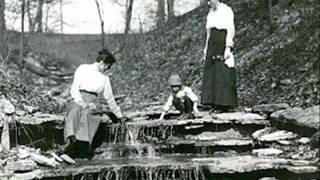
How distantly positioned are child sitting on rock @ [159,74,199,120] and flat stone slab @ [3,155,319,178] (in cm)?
163

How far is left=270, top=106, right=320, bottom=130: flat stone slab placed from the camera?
768 cm

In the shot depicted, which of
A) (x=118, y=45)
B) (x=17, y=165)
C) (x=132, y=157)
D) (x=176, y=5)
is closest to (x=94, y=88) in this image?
(x=132, y=157)

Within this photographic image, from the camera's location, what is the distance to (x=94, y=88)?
8.86 meters

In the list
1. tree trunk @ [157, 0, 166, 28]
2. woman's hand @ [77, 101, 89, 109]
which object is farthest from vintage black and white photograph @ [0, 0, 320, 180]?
tree trunk @ [157, 0, 166, 28]

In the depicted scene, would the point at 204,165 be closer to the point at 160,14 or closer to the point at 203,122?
the point at 203,122

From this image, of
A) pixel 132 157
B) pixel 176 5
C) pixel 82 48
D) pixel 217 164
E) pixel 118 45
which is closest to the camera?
pixel 217 164

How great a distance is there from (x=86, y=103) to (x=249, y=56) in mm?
6096

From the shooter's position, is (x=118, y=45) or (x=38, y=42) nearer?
(x=118, y=45)

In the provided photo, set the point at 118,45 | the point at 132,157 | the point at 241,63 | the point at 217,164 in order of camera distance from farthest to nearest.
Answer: the point at 118,45, the point at 241,63, the point at 132,157, the point at 217,164

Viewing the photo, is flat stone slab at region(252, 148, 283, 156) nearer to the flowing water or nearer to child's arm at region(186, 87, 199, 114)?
the flowing water

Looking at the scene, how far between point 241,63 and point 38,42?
1751 cm

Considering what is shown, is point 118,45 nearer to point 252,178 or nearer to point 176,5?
point 176,5

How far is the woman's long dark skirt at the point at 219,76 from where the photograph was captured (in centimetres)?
952

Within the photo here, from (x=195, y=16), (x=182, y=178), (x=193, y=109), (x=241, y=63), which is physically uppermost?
(x=195, y=16)
